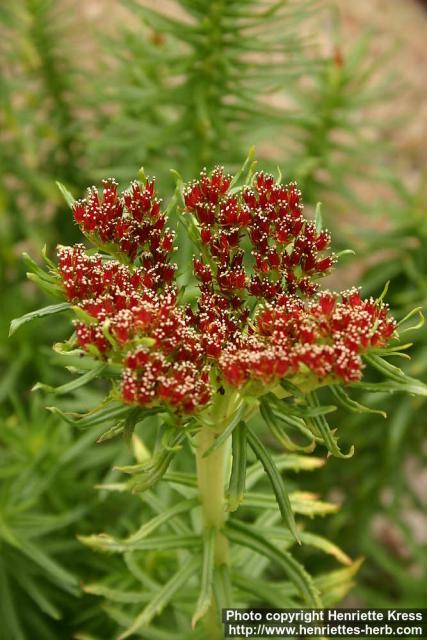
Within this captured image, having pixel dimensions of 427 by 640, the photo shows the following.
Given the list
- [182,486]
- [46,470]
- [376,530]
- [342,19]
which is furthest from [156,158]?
[342,19]

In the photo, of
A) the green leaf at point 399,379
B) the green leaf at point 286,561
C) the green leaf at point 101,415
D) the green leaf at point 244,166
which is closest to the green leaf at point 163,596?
the green leaf at point 286,561

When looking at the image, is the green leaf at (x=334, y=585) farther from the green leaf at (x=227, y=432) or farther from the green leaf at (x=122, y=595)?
the green leaf at (x=227, y=432)

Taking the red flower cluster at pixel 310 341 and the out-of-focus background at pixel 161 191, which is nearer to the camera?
the red flower cluster at pixel 310 341

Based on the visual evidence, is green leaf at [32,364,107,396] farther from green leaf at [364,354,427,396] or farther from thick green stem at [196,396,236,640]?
green leaf at [364,354,427,396]

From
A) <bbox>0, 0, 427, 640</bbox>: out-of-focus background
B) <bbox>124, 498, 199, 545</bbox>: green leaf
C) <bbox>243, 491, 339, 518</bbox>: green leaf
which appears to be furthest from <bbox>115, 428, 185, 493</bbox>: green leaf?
<bbox>0, 0, 427, 640</bbox>: out-of-focus background

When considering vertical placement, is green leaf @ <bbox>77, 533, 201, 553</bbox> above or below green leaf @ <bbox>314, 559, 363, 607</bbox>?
below

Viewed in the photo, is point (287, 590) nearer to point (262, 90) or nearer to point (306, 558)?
point (306, 558)
